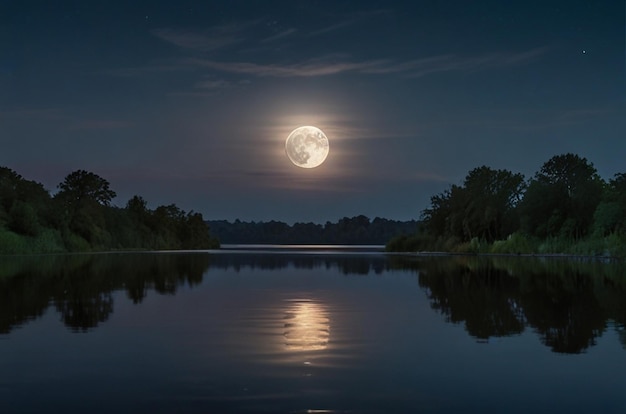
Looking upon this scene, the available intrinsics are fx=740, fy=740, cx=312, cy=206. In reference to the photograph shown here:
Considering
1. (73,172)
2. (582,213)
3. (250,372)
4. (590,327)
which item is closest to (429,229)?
(582,213)

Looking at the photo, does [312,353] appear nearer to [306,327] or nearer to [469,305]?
[306,327]

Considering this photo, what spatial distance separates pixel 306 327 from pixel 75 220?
371 feet

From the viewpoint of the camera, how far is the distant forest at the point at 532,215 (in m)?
84.8

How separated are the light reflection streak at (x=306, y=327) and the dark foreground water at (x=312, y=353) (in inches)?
2.4

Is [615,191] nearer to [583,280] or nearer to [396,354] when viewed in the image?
[583,280]

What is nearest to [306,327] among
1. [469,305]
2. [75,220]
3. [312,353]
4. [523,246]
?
[312,353]

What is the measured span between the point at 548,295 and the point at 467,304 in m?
5.86

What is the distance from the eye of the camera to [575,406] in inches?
434

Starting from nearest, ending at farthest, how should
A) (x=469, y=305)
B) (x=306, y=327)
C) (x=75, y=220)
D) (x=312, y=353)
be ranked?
(x=312, y=353) → (x=306, y=327) → (x=469, y=305) → (x=75, y=220)

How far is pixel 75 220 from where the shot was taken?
126 meters

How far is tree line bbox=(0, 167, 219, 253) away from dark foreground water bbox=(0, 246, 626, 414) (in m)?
78.9

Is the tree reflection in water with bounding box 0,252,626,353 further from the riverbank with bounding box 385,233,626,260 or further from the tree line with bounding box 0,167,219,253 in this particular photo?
the tree line with bounding box 0,167,219,253

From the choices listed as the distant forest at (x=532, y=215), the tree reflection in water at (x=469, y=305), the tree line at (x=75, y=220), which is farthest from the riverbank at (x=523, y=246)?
the tree line at (x=75, y=220)

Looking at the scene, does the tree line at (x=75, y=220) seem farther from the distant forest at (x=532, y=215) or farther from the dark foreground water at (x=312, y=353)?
the dark foreground water at (x=312, y=353)
